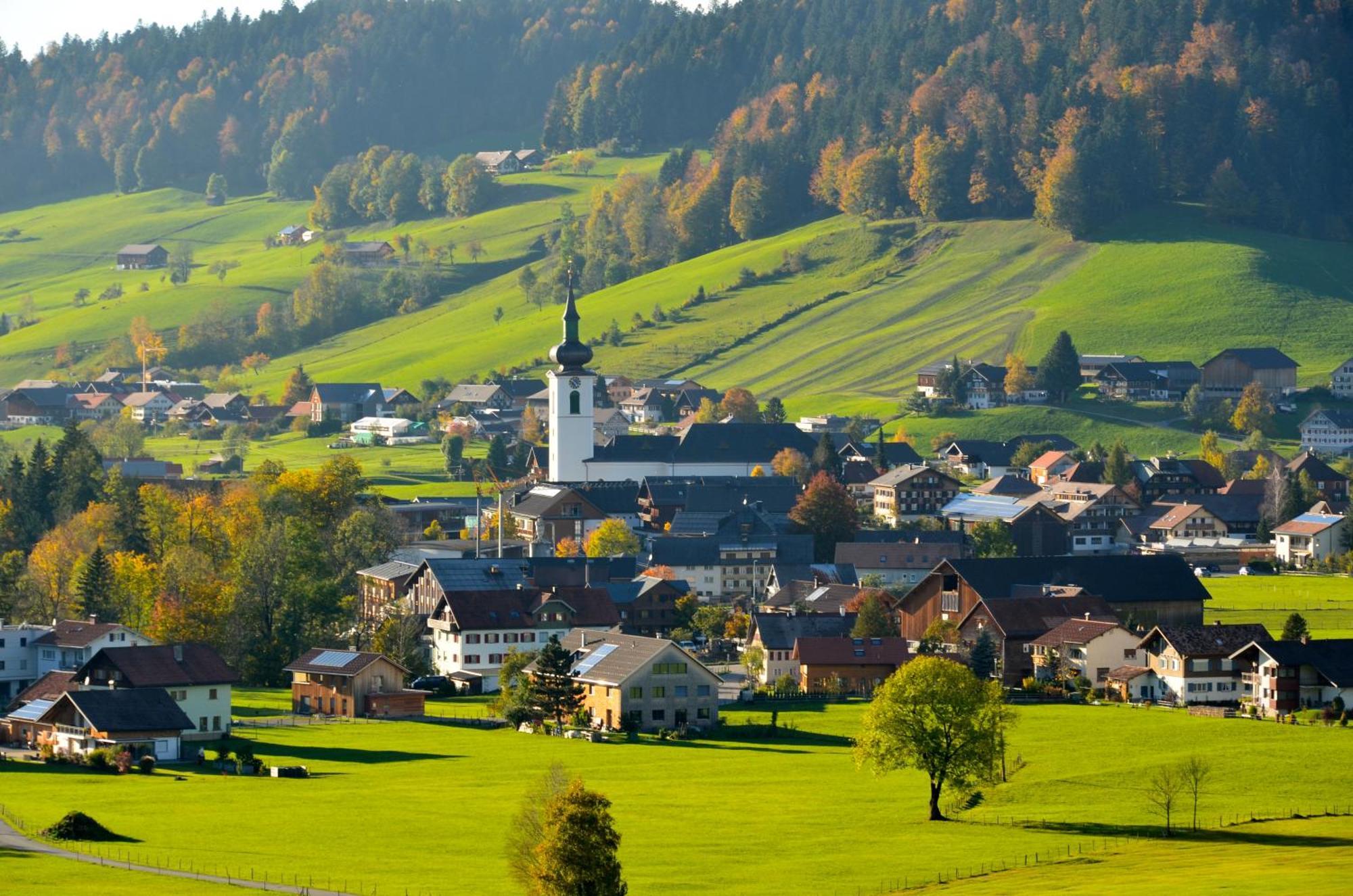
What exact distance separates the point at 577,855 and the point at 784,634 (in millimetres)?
39584

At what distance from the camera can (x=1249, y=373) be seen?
149m

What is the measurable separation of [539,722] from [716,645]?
65.2 feet

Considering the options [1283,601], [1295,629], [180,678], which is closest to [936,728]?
[180,678]

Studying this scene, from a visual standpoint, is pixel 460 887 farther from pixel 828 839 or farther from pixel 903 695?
pixel 903 695

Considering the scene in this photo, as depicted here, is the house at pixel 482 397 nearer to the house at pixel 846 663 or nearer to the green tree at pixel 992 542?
the green tree at pixel 992 542

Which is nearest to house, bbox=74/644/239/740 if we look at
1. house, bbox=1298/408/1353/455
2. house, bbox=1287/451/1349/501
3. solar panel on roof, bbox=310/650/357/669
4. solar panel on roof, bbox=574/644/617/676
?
solar panel on roof, bbox=310/650/357/669

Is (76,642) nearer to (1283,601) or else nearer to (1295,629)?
(1295,629)

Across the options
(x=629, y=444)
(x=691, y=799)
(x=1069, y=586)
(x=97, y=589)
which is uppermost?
(x=629, y=444)

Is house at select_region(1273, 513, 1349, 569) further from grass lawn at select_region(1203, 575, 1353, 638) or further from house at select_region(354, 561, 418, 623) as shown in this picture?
house at select_region(354, 561, 418, 623)

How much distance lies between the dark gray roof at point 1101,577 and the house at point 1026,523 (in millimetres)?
20844

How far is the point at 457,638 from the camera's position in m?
83.0

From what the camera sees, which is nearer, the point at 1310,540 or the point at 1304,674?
the point at 1304,674

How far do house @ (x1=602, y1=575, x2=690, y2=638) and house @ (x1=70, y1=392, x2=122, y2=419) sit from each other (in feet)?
276

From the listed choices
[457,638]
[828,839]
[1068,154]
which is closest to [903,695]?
[828,839]
